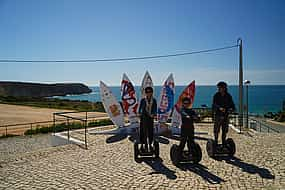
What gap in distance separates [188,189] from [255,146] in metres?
4.18

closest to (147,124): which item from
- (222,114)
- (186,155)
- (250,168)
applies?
(186,155)

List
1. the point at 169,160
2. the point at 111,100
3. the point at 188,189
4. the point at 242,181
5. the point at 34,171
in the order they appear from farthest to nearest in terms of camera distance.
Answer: the point at 111,100, the point at 169,160, the point at 34,171, the point at 242,181, the point at 188,189

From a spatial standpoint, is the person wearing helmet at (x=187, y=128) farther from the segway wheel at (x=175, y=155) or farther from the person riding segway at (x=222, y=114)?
the person riding segway at (x=222, y=114)

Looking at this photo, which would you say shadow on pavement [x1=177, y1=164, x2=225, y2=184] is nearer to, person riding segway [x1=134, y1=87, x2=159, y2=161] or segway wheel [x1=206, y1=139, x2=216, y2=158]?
segway wheel [x1=206, y1=139, x2=216, y2=158]

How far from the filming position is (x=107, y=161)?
6719 millimetres

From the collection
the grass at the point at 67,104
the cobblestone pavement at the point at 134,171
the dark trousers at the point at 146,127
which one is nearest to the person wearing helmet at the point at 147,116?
the dark trousers at the point at 146,127

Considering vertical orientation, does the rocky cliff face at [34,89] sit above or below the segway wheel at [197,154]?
above

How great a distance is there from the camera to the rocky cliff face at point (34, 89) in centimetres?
7206

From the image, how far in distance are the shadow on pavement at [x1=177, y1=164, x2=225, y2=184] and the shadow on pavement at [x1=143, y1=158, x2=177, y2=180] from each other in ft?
1.12

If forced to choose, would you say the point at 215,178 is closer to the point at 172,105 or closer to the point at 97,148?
the point at 97,148

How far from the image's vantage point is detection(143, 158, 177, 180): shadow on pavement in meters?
5.50

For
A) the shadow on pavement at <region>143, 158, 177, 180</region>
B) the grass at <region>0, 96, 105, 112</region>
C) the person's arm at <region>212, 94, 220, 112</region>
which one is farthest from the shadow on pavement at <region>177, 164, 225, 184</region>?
the grass at <region>0, 96, 105, 112</region>

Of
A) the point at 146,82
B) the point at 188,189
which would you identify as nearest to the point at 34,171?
the point at 188,189

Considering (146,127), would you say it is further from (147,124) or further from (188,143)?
(188,143)
